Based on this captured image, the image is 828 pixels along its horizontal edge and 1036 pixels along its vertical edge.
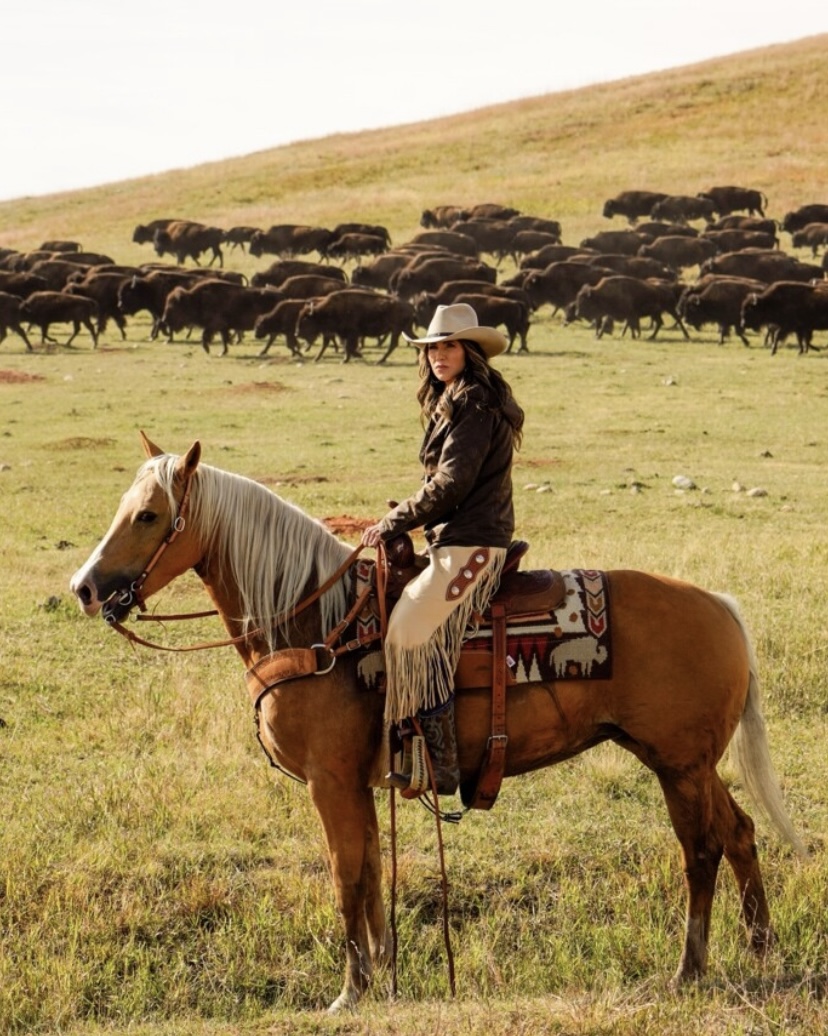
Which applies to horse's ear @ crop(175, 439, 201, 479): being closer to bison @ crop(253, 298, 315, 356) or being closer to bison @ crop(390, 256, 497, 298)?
bison @ crop(253, 298, 315, 356)

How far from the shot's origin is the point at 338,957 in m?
5.75

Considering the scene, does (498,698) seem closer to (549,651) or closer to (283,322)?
(549,651)

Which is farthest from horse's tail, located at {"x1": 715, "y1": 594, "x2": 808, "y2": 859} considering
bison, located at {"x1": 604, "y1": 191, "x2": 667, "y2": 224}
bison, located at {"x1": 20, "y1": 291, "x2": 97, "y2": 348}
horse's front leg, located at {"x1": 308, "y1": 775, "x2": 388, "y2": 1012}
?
bison, located at {"x1": 604, "y1": 191, "x2": 667, "y2": 224}

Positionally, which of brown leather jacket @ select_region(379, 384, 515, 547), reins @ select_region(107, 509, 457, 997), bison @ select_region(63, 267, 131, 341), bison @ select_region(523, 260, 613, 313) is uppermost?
brown leather jacket @ select_region(379, 384, 515, 547)

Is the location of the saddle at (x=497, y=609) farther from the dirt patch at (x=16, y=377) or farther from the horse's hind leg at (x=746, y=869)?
the dirt patch at (x=16, y=377)

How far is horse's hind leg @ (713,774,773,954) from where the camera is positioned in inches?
215

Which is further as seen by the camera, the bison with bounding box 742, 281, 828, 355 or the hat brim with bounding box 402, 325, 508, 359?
the bison with bounding box 742, 281, 828, 355

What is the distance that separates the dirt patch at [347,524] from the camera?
1345cm

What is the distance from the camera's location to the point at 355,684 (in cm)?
518

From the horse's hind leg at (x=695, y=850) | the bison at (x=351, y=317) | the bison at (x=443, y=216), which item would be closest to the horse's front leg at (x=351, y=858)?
→ the horse's hind leg at (x=695, y=850)

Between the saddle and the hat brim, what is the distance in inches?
31.0

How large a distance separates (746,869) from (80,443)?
16251mm

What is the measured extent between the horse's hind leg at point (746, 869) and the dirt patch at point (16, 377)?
23648mm

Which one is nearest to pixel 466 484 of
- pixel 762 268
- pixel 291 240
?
pixel 762 268
